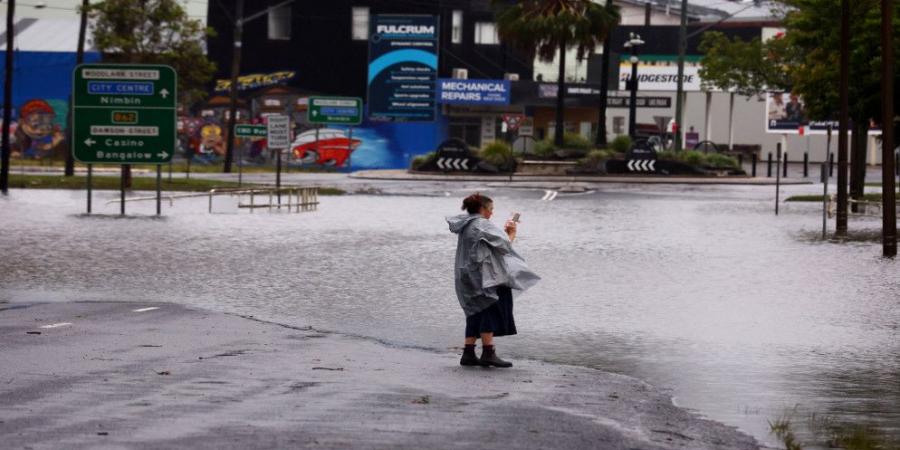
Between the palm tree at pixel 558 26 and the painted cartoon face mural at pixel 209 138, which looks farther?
the painted cartoon face mural at pixel 209 138

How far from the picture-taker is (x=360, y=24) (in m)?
79.5

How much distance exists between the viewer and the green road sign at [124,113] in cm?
3391

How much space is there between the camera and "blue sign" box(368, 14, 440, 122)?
77.8 metres

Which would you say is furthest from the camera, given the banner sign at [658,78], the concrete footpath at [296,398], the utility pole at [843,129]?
the banner sign at [658,78]

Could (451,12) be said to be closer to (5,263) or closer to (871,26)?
(871,26)

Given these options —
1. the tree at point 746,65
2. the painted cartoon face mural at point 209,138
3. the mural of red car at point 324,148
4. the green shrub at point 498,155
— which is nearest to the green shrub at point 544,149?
the green shrub at point 498,155

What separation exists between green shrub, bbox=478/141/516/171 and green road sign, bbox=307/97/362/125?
6.52 metres

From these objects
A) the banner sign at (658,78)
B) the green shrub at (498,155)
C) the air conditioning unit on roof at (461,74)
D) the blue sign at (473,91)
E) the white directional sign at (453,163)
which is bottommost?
the white directional sign at (453,163)

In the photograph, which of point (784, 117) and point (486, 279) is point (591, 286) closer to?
point (486, 279)

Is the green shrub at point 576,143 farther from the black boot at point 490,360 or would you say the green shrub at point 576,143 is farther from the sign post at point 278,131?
the black boot at point 490,360

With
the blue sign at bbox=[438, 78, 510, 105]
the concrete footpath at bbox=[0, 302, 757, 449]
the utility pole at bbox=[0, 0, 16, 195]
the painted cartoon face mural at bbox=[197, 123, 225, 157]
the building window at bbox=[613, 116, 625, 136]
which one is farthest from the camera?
the building window at bbox=[613, 116, 625, 136]

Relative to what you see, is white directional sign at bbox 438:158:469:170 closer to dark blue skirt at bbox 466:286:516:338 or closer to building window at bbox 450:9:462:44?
building window at bbox 450:9:462:44

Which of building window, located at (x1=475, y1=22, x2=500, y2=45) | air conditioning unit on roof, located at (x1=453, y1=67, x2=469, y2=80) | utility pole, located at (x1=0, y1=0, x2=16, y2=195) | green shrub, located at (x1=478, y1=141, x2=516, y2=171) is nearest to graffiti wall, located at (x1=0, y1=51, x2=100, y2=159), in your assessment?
air conditioning unit on roof, located at (x1=453, y1=67, x2=469, y2=80)

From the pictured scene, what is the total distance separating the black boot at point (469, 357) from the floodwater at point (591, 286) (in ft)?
3.58
